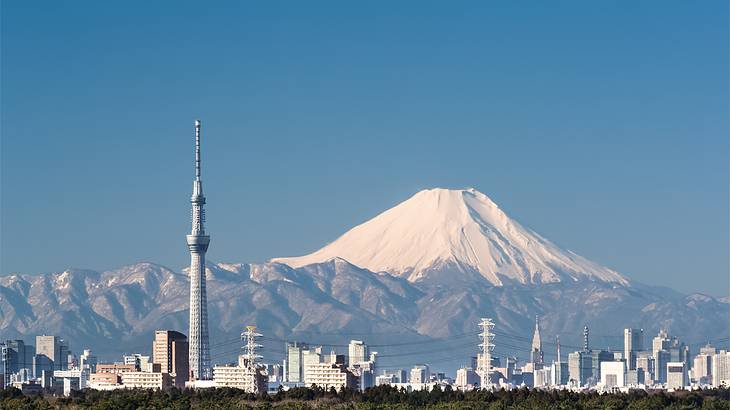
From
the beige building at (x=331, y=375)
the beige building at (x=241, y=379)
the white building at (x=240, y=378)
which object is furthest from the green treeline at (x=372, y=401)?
the beige building at (x=331, y=375)

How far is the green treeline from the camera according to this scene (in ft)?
356

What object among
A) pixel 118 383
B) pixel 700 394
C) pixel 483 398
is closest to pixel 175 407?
pixel 483 398

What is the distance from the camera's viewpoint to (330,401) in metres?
119

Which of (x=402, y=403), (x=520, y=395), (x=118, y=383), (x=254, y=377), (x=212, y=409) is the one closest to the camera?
(x=212, y=409)

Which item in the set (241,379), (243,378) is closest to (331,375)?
(243,378)

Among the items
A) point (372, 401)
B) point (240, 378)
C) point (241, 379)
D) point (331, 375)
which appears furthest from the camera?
point (240, 378)

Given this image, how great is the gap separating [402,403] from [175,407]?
55.1 feet

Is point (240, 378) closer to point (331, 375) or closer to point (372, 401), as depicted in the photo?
point (331, 375)

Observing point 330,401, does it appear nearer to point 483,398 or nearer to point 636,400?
point 483,398

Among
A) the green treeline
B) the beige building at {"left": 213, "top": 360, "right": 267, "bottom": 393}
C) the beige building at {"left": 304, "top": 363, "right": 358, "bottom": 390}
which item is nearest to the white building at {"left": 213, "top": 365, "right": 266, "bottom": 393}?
the beige building at {"left": 213, "top": 360, "right": 267, "bottom": 393}

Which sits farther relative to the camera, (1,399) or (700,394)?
(700,394)

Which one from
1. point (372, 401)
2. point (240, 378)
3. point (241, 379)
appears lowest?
point (372, 401)

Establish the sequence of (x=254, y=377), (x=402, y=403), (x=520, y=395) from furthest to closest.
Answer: (x=254, y=377) < (x=520, y=395) < (x=402, y=403)

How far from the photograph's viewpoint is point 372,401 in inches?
4540
